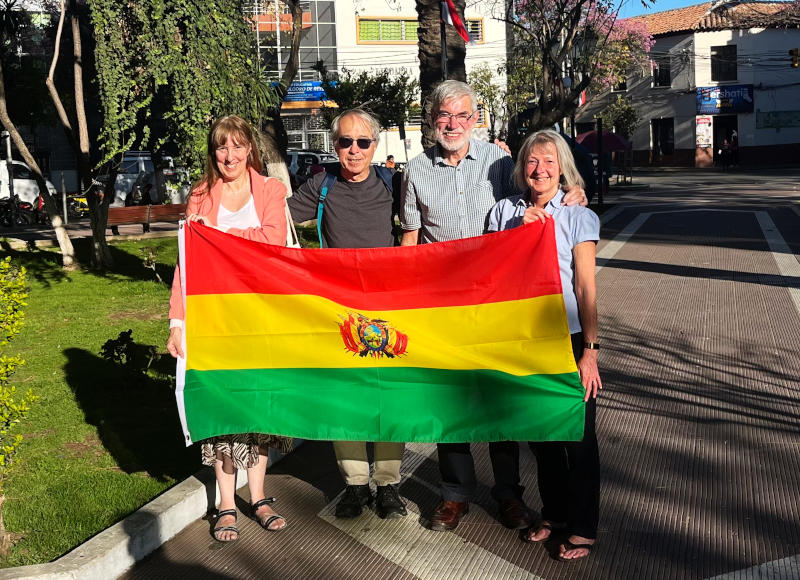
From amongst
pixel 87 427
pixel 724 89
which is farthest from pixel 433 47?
pixel 724 89

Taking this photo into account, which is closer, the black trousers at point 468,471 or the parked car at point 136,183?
the black trousers at point 468,471

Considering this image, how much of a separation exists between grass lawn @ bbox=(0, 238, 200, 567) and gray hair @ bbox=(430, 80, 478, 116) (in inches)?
103

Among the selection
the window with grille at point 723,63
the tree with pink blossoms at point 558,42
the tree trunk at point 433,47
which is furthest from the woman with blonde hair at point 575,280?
the window with grille at point 723,63

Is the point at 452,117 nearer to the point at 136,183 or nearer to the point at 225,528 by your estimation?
the point at 225,528

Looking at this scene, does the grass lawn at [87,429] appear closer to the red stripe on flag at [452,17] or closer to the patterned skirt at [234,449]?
the patterned skirt at [234,449]

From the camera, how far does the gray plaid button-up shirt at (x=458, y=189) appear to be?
4.64 meters

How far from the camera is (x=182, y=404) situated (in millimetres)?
4703

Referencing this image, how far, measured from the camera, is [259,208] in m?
4.81

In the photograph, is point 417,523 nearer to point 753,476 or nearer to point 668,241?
point 753,476

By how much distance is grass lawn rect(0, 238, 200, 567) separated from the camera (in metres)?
5.04

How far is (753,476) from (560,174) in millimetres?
2202

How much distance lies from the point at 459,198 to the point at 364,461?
55.9 inches

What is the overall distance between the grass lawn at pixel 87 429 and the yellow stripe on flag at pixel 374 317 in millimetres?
1134

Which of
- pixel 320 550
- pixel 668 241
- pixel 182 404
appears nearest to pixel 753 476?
pixel 320 550
